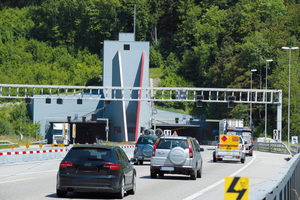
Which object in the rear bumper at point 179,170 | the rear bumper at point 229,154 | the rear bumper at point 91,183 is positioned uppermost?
the rear bumper at point 91,183

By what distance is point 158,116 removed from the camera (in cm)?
9056

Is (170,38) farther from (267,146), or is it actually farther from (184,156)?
(184,156)

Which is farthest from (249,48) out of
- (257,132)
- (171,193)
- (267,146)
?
(171,193)

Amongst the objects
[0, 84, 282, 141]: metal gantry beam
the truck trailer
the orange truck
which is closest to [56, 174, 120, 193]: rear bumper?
the orange truck

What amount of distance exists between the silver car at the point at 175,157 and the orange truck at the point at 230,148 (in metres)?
12.1

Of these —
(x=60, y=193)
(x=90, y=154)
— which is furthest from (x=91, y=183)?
(x=60, y=193)

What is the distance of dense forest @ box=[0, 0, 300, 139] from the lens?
8325 centimetres

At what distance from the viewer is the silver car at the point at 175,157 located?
1884 centimetres

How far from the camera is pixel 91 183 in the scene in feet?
42.1

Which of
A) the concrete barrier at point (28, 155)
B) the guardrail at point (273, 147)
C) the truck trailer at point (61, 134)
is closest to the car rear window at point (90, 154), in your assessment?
the concrete barrier at point (28, 155)

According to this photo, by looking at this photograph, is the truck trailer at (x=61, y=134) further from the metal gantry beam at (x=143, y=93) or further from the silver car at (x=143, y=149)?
the silver car at (x=143, y=149)

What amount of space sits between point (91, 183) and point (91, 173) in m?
0.27

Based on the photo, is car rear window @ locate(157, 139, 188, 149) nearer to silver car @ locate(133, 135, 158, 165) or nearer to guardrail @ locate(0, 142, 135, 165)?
silver car @ locate(133, 135, 158, 165)

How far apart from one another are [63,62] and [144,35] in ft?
74.0
